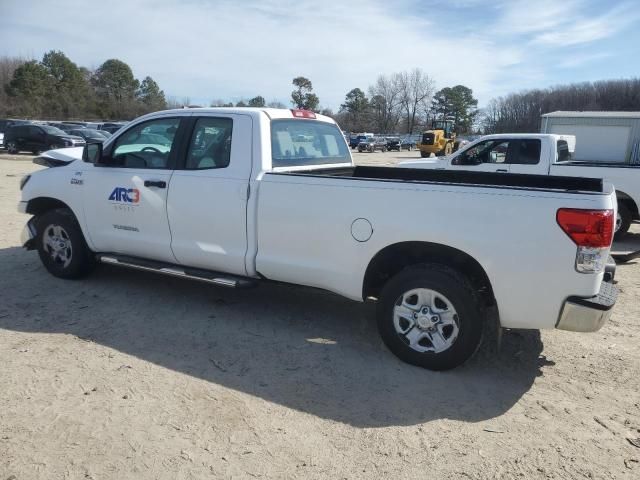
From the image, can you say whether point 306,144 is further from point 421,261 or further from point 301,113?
point 421,261

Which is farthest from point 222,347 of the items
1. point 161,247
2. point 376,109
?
point 376,109

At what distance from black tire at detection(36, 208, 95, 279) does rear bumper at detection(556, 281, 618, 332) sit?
15.5ft

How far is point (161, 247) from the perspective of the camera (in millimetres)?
4875

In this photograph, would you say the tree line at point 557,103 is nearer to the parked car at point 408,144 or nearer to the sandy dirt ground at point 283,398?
the parked car at point 408,144

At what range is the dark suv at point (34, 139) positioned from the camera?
2600cm

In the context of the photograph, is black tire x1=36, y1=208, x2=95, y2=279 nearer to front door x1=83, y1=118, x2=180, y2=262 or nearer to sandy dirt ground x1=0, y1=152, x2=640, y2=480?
front door x1=83, y1=118, x2=180, y2=262

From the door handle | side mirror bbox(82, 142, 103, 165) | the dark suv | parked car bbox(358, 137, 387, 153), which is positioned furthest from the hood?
parked car bbox(358, 137, 387, 153)

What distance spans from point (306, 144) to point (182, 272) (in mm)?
1777

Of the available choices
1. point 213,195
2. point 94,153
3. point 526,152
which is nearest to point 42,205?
point 94,153

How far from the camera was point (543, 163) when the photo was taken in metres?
9.07

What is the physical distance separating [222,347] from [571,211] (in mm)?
2809

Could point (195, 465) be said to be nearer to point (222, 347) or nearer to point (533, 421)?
point (222, 347)

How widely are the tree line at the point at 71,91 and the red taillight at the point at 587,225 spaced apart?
80.1 meters

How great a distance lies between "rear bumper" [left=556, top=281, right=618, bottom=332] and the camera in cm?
324
